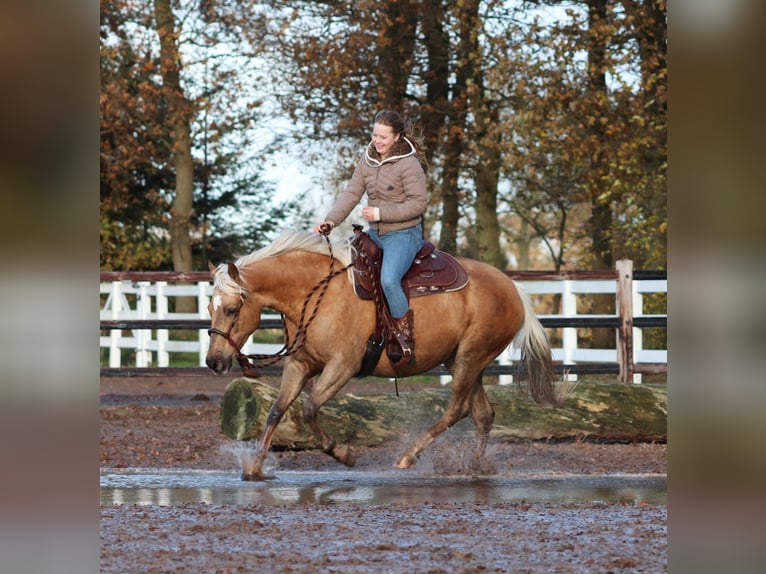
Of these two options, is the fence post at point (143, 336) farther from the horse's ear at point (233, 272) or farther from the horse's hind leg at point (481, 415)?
the horse's ear at point (233, 272)

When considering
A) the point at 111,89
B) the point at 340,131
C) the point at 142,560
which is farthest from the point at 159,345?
the point at 142,560

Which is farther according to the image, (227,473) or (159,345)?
(159,345)

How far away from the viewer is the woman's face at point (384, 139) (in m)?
8.26

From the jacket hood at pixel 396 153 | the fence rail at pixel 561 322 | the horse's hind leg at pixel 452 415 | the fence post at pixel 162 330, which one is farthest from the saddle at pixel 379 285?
the fence post at pixel 162 330

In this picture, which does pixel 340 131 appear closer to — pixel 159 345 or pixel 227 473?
pixel 159 345

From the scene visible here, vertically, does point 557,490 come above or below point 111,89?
below

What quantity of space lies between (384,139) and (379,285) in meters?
1.11

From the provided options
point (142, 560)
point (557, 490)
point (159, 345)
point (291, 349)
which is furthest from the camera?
point (159, 345)

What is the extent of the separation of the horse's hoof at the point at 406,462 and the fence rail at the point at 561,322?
288 cm

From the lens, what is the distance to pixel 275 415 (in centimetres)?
829

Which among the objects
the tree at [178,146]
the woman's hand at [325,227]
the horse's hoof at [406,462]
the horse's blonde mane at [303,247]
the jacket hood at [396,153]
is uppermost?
the tree at [178,146]

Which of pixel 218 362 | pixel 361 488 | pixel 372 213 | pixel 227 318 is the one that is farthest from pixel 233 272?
pixel 361 488

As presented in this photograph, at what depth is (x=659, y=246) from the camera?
2002 cm
